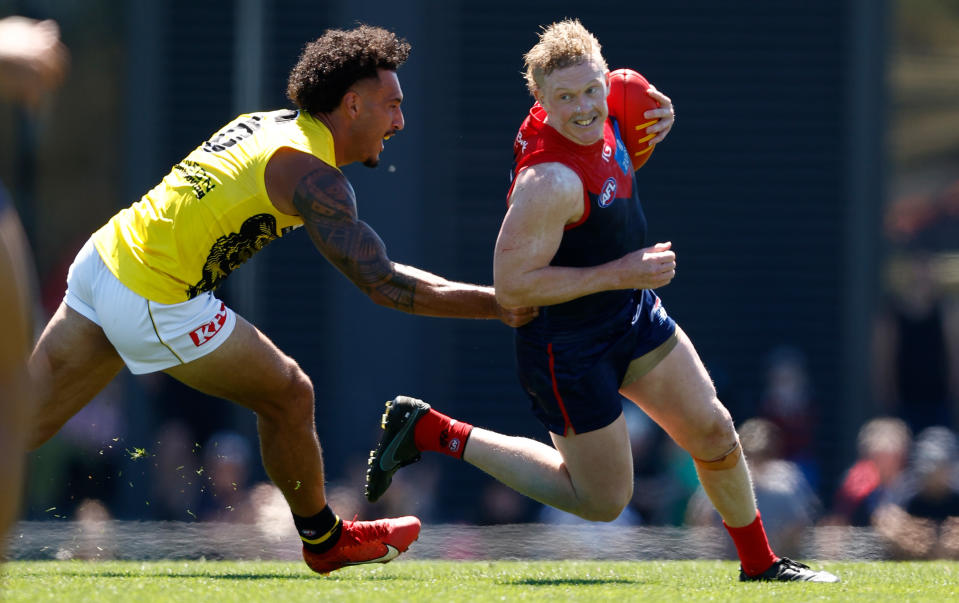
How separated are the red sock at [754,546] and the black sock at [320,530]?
4.60 ft

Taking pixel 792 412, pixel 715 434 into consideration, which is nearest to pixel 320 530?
pixel 715 434

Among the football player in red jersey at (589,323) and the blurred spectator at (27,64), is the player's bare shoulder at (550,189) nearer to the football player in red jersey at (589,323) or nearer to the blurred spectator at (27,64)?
the football player in red jersey at (589,323)

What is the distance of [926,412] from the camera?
Answer: 10.4 metres

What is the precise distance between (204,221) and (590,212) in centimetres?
127

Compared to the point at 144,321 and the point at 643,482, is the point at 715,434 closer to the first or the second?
the point at 144,321

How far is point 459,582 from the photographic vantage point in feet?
16.6

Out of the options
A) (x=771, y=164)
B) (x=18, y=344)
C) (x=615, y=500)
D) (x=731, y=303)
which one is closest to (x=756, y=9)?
(x=771, y=164)

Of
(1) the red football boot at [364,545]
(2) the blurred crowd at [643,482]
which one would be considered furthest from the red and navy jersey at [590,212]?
(2) the blurred crowd at [643,482]

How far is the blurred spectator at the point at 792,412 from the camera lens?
968 cm

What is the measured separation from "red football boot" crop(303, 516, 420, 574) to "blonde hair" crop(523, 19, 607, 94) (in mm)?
Answer: 1686

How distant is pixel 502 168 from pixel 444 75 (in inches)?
32.3

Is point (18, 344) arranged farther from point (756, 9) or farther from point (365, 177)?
point (756, 9)

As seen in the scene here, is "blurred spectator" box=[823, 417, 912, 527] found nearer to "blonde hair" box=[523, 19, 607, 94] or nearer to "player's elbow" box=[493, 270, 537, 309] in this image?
"player's elbow" box=[493, 270, 537, 309]

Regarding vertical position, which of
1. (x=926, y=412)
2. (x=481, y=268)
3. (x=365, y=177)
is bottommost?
(x=926, y=412)
